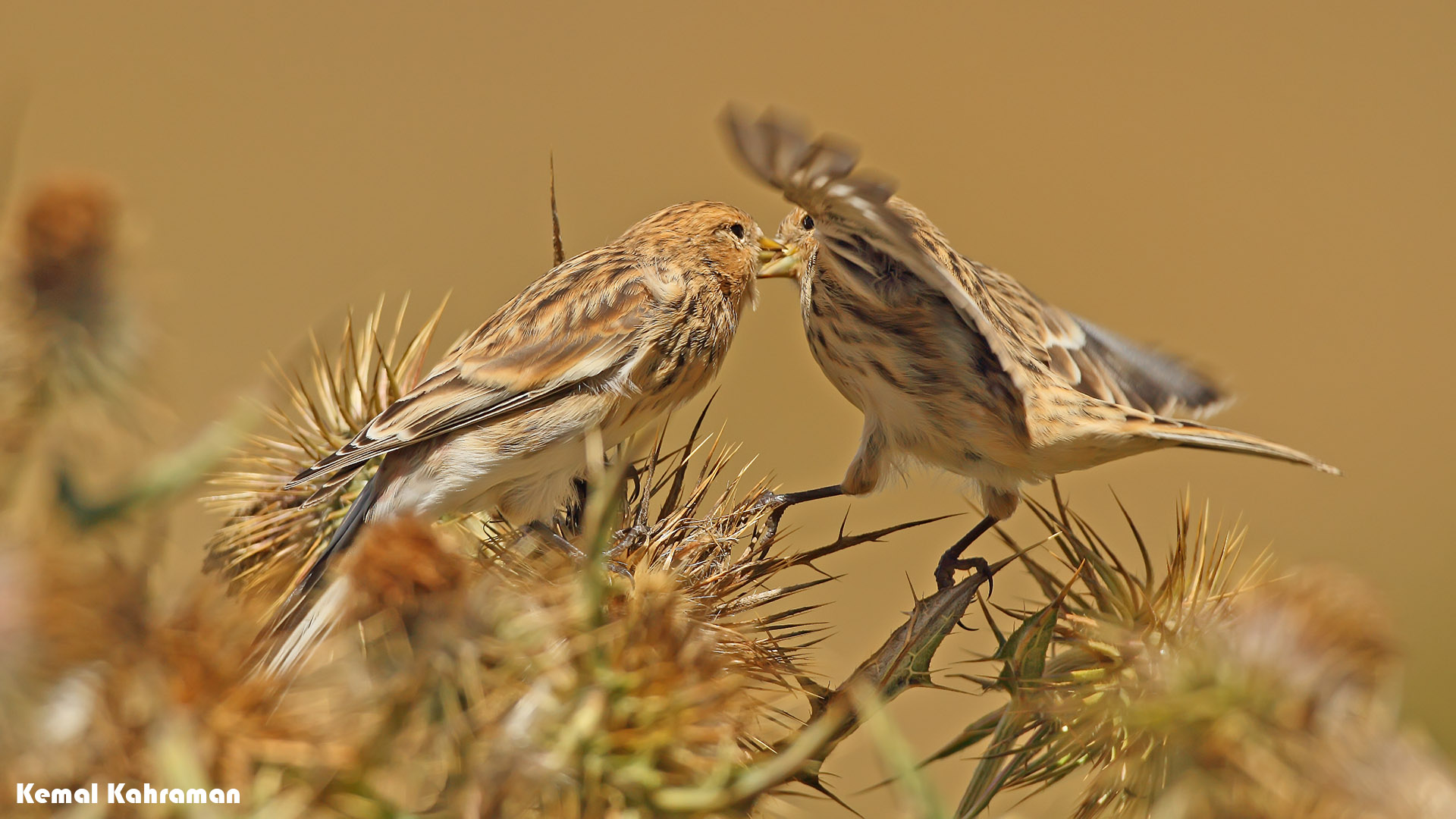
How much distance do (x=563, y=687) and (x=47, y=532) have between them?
0.82 metres

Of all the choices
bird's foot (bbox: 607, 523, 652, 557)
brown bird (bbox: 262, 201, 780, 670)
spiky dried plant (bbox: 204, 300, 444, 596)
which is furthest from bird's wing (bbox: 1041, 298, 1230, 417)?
spiky dried plant (bbox: 204, 300, 444, 596)

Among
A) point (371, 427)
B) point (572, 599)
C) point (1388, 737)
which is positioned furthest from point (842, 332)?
point (1388, 737)

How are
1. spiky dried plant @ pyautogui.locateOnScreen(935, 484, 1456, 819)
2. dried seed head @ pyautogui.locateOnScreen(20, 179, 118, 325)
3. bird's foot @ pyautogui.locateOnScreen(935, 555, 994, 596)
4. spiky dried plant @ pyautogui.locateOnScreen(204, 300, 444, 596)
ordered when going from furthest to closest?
bird's foot @ pyautogui.locateOnScreen(935, 555, 994, 596)
spiky dried plant @ pyautogui.locateOnScreen(204, 300, 444, 596)
dried seed head @ pyautogui.locateOnScreen(20, 179, 118, 325)
spiky dried plant @ pyautogui.locateOnScreen(935, 484, 1456, 819)

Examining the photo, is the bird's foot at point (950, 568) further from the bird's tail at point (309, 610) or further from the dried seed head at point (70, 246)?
the dried seed head at point (70, 246)

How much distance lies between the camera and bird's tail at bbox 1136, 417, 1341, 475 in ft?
10.9

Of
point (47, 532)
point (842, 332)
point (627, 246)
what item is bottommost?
point (47, 532)

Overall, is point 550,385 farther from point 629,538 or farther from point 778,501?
point 629,538

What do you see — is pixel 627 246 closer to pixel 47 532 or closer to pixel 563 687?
pixel 563 687

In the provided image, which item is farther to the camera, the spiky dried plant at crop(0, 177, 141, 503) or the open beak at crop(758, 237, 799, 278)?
the open beak at crop(758, 237, 799, 278)

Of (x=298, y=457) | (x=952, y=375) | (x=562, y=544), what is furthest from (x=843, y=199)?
(x=298, y=457)

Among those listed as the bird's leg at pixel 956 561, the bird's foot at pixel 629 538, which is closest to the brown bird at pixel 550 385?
the bird's foot at pixel 629 538

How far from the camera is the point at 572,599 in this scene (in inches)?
79.0

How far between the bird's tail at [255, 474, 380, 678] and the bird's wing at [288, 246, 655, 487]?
0.33 metres

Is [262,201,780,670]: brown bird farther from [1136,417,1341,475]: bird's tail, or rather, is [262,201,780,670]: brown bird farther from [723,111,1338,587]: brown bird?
[1136,417,1341,475]: bird's tail
